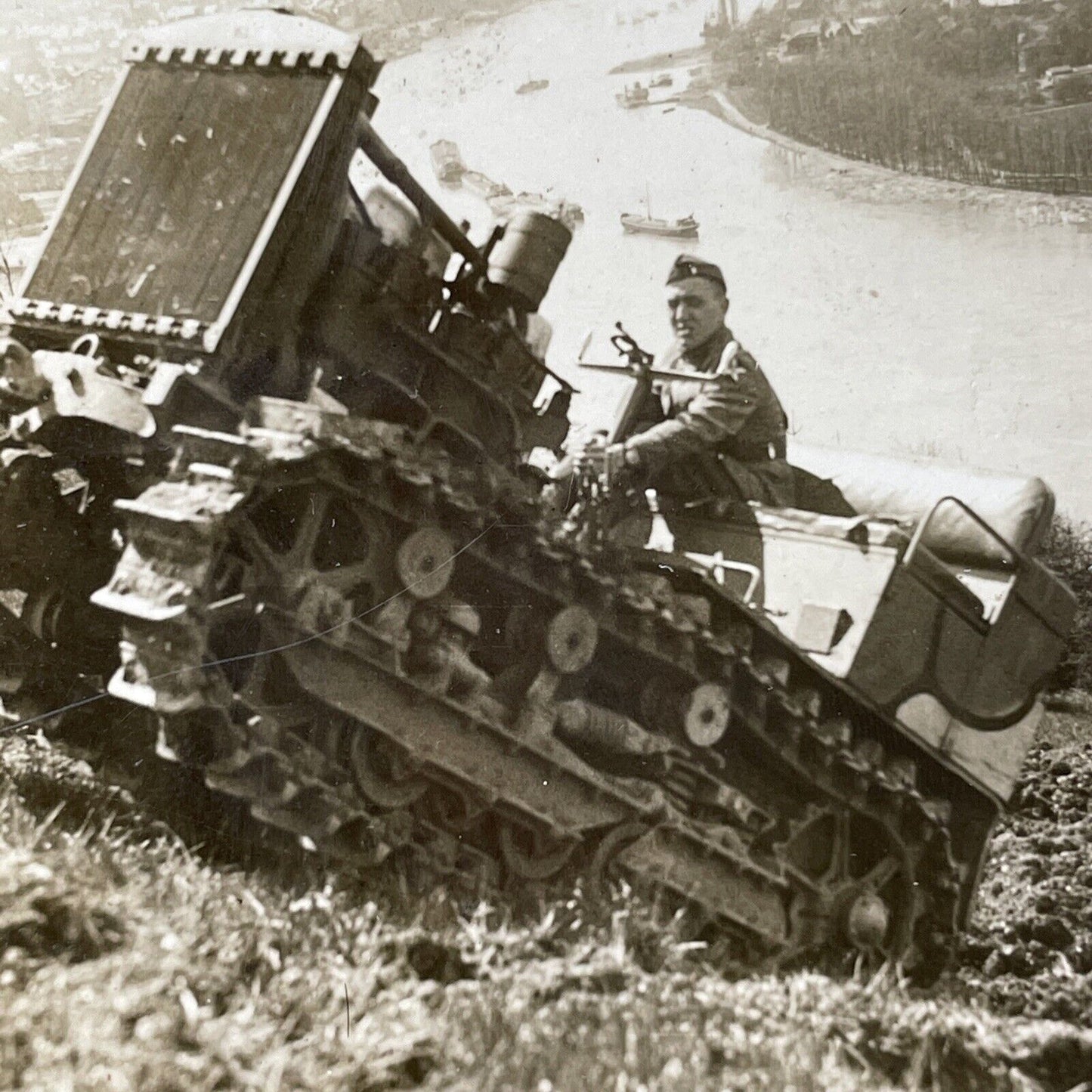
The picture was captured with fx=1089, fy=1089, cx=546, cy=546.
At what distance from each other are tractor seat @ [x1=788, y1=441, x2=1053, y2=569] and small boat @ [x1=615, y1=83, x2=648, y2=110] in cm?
203

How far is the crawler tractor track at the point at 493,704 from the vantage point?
3180 mm

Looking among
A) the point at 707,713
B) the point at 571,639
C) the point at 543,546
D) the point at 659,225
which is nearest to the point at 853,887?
the point at 707,713

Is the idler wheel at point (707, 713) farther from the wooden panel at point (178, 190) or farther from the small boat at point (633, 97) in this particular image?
the small boat at point (633, 97)

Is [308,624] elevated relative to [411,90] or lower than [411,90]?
lower

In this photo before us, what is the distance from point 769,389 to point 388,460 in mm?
2495

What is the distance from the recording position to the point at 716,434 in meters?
5.14

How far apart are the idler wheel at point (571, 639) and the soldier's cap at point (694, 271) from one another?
2.02 metres

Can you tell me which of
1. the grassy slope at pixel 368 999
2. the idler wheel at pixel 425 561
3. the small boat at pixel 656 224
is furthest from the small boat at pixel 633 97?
the grassy slope at pixel 368 999

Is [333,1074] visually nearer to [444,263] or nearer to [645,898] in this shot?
[645,898]

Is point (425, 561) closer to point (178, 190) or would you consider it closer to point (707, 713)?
point (707, 713)

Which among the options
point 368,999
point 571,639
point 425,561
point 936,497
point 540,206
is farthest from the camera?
point 936,497

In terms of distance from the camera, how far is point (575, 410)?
18.7 feet

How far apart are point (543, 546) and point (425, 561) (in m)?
0.44

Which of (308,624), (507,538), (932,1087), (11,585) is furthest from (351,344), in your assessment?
(932,1087)
